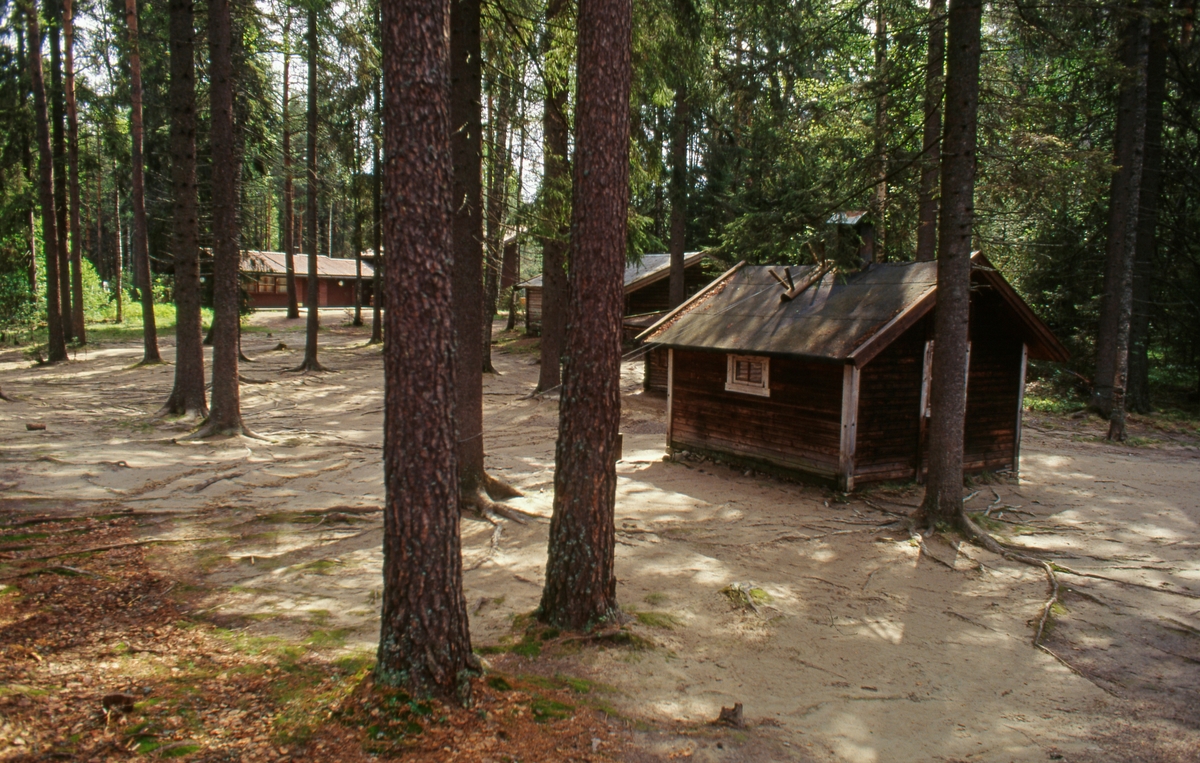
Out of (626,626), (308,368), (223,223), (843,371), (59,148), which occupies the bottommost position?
(626,626)

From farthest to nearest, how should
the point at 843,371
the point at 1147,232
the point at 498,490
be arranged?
the point at 1147,232, the point at 843,371, the point at 498,490

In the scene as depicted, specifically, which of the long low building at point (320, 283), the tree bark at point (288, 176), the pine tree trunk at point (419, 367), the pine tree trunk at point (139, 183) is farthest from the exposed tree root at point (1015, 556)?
the long low building at point (320, 283)

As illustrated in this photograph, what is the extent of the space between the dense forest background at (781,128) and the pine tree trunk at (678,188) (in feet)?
0.30

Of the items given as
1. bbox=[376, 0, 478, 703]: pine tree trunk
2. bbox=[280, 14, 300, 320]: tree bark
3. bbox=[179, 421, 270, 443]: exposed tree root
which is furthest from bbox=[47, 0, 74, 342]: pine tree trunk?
bbox=[376, 0, 478, 703]: pine tree trunk

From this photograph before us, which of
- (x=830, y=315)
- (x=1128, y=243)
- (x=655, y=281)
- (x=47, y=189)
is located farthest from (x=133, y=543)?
(x=655, y=281)

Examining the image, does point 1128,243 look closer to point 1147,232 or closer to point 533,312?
point 1147,232

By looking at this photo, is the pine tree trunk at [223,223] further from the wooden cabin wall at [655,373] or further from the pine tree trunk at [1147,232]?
the pine tree trunk at [1147,232]

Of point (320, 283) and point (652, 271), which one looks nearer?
point (652, 271)

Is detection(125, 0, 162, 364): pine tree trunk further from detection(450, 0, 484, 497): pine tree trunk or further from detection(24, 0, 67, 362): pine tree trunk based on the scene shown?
detection(450, 0, 484, 497): pine tree trunk

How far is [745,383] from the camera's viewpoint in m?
13.8

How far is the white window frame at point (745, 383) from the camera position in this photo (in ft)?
43.9

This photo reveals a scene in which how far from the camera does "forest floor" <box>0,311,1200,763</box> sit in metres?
4.50

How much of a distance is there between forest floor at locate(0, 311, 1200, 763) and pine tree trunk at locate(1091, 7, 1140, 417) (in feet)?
18.7

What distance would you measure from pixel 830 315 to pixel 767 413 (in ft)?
6.88
